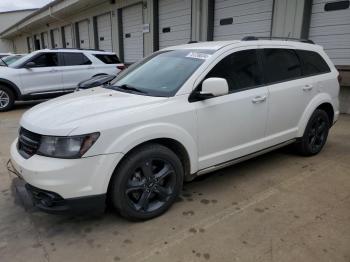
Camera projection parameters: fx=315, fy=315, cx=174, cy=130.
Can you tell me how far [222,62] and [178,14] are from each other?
29.5ft

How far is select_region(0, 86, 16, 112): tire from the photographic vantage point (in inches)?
358

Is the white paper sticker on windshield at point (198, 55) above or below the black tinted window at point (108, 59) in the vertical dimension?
above

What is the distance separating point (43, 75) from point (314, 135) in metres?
7.85

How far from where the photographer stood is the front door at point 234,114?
3.26 meters

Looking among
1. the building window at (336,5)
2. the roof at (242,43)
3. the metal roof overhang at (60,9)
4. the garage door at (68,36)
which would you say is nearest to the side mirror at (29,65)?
the roof at (242,43)

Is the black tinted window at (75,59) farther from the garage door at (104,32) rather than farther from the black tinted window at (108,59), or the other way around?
the garage door at (104,32)

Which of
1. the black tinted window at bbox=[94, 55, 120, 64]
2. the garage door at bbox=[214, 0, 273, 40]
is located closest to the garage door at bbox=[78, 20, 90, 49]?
the black tinted window at bbox=[94, 55, 120, 64]

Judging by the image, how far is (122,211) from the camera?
2848 millimetres

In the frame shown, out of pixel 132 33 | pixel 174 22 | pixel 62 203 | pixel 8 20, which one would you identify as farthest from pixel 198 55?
pixel 8 20

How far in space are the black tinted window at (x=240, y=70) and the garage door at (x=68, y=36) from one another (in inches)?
790

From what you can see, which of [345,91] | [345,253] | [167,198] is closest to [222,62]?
[167,198]

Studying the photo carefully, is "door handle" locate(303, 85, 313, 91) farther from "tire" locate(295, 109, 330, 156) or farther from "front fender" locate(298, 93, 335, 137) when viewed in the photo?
"tire" locate(295, 109, 330, 156)

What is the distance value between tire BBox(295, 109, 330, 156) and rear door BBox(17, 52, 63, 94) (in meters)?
7.61

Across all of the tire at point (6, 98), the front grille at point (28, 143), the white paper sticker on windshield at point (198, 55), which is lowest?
the tire at point (6, 98)
